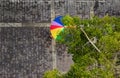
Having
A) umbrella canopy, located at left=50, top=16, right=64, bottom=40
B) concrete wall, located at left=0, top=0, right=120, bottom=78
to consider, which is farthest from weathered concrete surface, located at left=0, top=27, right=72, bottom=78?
umbrella canopy, located at left=50, top=16, right=64, bottom=40

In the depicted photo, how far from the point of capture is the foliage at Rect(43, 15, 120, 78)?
320 inches

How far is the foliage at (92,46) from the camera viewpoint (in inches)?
320

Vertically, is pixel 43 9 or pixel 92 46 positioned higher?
pixel 43 9

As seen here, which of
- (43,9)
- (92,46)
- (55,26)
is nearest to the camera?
(92,46)

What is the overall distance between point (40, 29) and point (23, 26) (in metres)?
0.65

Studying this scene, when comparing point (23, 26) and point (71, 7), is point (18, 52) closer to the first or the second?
point (23, 26)

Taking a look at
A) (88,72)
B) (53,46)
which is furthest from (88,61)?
(53,46)

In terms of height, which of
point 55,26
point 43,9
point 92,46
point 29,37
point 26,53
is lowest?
point 26,53

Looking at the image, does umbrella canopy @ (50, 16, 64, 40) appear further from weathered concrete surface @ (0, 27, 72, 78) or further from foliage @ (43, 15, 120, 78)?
foliage @ (43, 15, 120, 78)

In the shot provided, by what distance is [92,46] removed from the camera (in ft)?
28.1

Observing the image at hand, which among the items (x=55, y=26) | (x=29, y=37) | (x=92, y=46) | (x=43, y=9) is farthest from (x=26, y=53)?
(x=92, y=46)

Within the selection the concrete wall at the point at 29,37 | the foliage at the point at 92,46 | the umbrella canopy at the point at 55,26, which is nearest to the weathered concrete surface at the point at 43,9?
the concrete wall at the point at 29,37

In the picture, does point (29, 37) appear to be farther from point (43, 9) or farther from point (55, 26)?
point (43, 9)

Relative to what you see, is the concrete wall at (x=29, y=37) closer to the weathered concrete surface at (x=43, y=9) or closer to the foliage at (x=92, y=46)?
the weathered concrete surface at (x=43, y=9)
